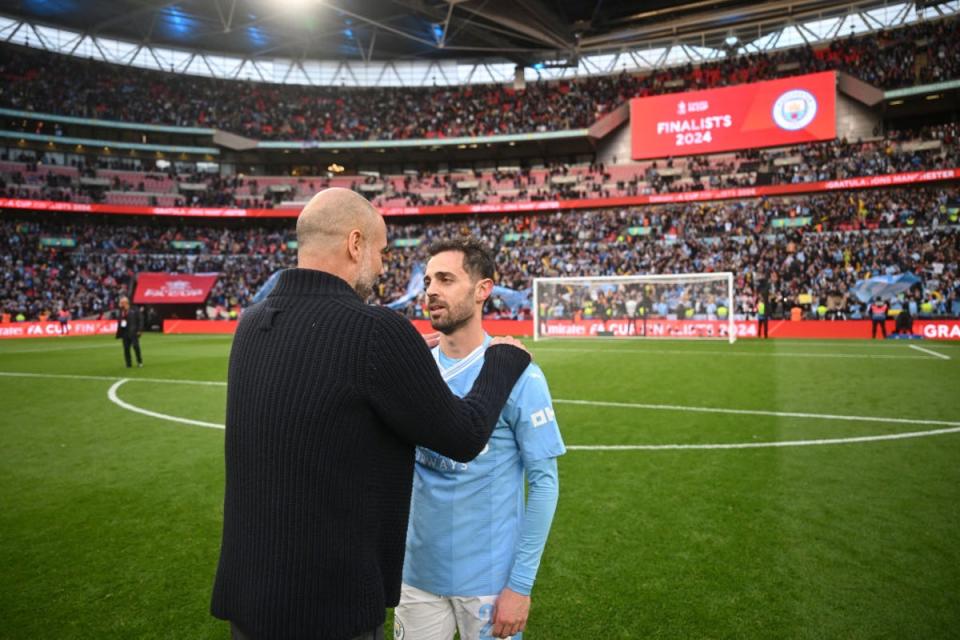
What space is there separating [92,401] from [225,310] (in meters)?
31.4

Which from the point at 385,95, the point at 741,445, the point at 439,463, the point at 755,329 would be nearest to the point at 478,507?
the point at 439,463

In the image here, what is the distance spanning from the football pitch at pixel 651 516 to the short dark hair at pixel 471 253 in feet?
7.56

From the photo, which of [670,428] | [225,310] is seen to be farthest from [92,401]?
[225,310]

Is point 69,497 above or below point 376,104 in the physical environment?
below

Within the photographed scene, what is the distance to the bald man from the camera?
161cm

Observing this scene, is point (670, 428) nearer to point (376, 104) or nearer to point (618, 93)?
point (618, 93)

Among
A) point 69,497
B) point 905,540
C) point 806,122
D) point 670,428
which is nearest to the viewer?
point 905,540

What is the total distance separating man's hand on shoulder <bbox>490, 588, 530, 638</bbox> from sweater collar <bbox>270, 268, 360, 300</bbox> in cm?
136

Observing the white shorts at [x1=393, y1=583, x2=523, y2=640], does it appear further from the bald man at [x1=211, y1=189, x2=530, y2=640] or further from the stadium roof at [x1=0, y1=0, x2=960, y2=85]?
the stadium roof at [x1=0, y1=0, x2=960, y2=85]

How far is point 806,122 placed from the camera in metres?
35.6

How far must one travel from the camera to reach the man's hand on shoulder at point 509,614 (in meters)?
2.24

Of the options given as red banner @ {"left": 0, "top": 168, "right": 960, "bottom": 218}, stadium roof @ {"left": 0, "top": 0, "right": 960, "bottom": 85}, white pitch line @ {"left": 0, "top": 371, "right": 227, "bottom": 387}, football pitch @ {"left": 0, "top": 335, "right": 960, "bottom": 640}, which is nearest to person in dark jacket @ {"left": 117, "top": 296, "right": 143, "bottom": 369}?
white pitch line @ {"left": 0, "top": 371, "right": 227, "bottom": 387}

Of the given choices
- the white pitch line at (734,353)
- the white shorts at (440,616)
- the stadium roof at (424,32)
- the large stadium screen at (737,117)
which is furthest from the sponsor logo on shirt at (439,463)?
the large stadium screen at (737,117)

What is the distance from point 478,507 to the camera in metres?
2.44
